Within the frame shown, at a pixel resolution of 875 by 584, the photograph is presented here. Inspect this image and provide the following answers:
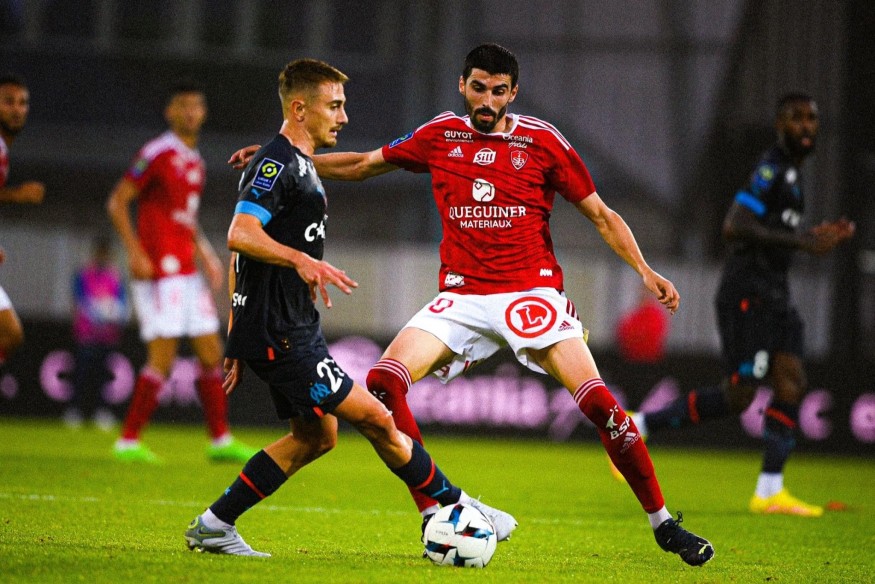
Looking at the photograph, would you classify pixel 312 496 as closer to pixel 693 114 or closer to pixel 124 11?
pixel 693 114

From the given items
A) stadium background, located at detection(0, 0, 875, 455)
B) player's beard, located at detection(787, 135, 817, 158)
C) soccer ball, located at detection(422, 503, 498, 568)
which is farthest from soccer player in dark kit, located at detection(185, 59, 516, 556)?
stadium background, located at detection(0, 0, 875, 455)

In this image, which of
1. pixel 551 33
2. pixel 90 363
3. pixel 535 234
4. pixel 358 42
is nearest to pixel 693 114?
pixel 551 33

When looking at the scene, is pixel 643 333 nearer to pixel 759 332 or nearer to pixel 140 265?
pixel 759 332

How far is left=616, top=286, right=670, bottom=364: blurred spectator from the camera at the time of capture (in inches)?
560

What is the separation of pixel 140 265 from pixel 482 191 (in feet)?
14.1

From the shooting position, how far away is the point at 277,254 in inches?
175

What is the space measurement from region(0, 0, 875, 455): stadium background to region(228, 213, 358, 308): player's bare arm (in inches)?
372

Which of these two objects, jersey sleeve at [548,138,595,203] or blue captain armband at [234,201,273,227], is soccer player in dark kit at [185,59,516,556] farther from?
jersey sleeve at [548,138,595,203]

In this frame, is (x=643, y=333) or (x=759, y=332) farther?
(x=643, y=333)

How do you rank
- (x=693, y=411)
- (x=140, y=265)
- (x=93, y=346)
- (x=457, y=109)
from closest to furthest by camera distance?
(x=693, y=411) → (x=140, y=265) → (x=93, y=346) → (x=457, y=109)

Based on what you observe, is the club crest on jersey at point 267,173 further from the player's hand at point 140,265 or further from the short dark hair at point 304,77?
the player's hand at point 140,265

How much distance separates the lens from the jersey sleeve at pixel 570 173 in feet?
18.6

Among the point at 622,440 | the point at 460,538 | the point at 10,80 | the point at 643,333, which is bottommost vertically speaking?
the point at 643,333

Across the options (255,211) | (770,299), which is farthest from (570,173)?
(770,299)
